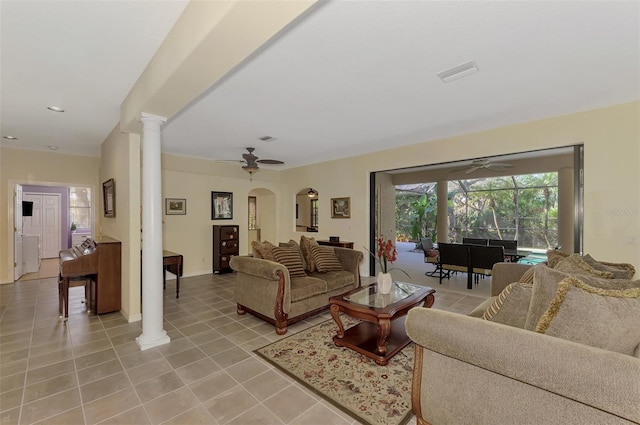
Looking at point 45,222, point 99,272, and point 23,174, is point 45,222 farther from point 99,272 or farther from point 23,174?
point 99,272

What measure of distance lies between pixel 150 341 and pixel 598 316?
11.6 feet

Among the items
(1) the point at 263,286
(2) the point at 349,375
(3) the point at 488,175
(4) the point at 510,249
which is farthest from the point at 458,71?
(3) the point at 488,175

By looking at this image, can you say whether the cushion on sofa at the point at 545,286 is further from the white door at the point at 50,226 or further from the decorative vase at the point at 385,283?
the white door at the point at 50,226

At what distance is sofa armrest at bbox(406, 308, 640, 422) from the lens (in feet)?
3.45

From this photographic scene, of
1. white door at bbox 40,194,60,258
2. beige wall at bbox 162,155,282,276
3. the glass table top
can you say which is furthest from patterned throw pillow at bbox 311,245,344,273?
white door at bbox 40,194,60,258

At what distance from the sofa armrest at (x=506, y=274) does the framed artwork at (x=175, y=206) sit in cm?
599

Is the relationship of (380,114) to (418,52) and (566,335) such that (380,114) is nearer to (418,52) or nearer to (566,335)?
(418,52)

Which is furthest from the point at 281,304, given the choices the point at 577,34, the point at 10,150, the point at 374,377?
the point at 10,150

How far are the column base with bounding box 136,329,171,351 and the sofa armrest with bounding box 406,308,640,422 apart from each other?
2.72 meters

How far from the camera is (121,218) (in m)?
3.83

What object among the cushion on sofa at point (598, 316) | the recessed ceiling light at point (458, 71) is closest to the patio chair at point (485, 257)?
the recessed ceiling light at point (458, 71)

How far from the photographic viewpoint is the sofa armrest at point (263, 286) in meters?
3.16

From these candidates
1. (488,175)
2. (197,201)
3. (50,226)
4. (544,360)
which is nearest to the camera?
(544,360)

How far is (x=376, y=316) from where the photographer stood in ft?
8.36
